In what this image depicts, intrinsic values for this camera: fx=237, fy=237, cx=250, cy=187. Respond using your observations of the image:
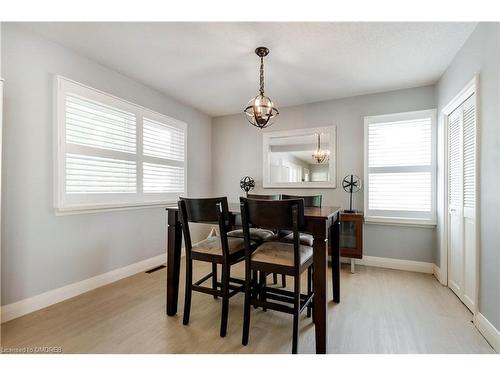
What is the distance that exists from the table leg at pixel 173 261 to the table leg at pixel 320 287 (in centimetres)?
119

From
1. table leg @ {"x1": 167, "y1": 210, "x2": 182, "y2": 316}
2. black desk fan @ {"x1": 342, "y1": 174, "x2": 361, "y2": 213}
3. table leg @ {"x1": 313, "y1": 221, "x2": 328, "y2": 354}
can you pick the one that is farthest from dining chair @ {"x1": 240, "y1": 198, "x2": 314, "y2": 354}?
black desk fan @ {"x1": 342, "y1": 174, "x2": 361, "y2": 213}

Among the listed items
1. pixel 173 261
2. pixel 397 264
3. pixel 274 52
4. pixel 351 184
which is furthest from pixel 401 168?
pixel 173 261

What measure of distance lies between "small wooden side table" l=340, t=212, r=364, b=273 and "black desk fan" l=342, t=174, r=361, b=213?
16cm

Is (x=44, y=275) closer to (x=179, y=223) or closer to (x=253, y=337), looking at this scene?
(x=179, y=223)

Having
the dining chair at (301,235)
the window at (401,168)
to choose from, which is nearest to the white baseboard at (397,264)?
the window at (401,168)

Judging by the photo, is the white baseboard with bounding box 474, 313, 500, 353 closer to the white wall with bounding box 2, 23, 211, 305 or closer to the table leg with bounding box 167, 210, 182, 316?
the table leg with bounding box 167, 210, 182, 316

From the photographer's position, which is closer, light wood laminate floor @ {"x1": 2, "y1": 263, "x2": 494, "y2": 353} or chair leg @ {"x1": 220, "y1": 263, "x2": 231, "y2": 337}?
light wood laminate floor @ {"x1": 2, "y1": 263, "x2": 494, "y2": 353}

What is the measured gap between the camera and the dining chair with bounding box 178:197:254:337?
1.79m

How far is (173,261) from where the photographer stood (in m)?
2.12

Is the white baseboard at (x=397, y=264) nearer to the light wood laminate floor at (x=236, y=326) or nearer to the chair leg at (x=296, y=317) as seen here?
the light wood laminate floor at (x=236, y=326)

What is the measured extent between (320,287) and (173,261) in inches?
50.0

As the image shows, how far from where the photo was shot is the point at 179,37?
2.17 m

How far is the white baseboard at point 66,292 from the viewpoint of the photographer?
6.59 ft
